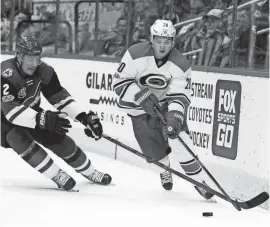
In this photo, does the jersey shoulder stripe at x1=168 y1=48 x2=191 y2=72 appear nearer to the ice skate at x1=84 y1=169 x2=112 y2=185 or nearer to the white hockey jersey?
the white hockey jersey

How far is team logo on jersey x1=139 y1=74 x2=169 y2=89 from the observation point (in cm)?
562

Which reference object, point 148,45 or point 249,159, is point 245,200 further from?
point 148,45

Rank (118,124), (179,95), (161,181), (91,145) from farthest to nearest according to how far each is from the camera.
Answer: (91,145) → (118,124) → (161,181) → (179,95)

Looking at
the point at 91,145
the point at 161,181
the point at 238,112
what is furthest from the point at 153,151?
the point at 91,145

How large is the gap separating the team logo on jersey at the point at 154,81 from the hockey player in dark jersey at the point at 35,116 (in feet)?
1.42

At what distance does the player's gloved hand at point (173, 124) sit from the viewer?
5203 mm

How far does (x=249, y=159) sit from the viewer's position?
5.55 meters

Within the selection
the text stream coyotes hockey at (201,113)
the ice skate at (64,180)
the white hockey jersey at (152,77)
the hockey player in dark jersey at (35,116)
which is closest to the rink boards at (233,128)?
the text stream coyotes hockey at (201,113)

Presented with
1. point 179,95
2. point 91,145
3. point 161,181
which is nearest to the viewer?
point 179,95

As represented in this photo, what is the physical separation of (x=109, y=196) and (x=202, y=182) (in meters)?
0.66

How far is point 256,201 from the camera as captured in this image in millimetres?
5020

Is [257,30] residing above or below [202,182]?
above

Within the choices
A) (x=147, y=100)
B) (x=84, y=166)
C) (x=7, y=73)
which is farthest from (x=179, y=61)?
(x=7, y=73)

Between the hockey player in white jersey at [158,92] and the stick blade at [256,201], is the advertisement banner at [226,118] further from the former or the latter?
the stick blade at [256,201]
